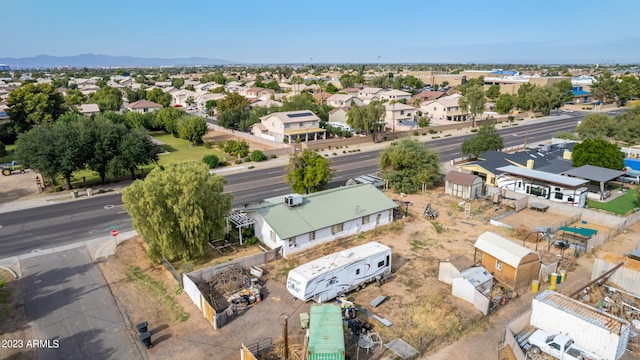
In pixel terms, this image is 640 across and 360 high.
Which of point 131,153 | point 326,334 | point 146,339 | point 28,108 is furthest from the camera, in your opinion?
point 28,108

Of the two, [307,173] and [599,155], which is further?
[599,155]

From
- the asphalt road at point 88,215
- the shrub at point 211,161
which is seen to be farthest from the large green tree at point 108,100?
the asphalt road at point 88,215

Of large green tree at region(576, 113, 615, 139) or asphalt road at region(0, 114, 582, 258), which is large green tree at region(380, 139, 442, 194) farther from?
large green tree at region(576, 113, 615, 139)

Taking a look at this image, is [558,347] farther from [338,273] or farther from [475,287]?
[338,273]

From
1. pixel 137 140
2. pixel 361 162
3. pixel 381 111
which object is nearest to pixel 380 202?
pixel 361 162

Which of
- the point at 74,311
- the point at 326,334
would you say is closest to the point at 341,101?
the point at 74,311

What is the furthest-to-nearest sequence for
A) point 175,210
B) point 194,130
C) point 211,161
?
point 194,130, point 211,161, point 175,210

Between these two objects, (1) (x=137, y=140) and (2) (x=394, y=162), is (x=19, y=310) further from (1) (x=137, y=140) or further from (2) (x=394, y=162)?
(2) (x=394, y=162)
